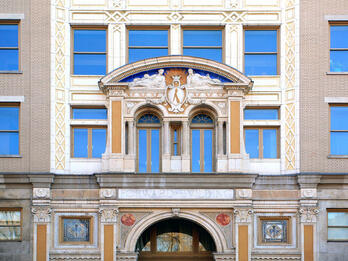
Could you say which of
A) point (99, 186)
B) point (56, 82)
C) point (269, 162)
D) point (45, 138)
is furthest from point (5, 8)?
point (269, 162)

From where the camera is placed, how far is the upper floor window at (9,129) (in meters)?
25.4

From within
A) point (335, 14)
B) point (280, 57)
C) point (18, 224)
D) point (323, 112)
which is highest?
point (335, 14)

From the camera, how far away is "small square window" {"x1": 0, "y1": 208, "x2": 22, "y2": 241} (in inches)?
984

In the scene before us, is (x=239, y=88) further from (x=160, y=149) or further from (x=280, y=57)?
(x=160, y=149)

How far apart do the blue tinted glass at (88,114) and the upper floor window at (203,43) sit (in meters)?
3.94

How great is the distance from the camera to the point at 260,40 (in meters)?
26.1

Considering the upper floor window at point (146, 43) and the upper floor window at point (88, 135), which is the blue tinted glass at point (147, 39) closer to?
the upper floor window at point (146, 43)

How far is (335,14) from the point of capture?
25.7 m

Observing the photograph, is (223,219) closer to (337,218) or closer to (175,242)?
(175,242)

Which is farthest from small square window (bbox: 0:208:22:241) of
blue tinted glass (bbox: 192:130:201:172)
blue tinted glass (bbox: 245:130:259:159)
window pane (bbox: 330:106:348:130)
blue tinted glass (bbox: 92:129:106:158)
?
window pane (bbox: 330:106:348:130)

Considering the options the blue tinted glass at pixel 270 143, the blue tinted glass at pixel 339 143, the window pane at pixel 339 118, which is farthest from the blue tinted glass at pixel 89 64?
the blue tinted glass at pixel 339 143

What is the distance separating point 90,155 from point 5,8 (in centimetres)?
649

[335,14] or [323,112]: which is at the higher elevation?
[335,14]

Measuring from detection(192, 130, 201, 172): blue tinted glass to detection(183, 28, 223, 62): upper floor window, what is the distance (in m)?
3.04
